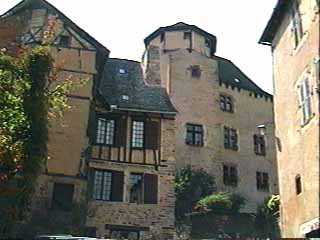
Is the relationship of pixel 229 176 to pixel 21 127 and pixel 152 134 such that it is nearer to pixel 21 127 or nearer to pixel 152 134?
pixel 152 134

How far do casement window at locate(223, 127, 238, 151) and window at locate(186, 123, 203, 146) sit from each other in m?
2.18

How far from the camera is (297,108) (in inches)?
556

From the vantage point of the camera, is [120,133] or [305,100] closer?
[305,100]

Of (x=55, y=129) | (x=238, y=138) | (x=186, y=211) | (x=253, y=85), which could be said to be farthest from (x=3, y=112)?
(x=253, y=85)

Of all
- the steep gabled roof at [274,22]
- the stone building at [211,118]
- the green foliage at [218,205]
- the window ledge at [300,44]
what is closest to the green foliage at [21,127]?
the steep gabled roof at [274,22]

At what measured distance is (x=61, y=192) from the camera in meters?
20.8

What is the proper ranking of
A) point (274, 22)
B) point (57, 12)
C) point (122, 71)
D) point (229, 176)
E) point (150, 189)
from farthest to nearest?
point (229, 176), point (122, 71), point (57, 12), point (150, 189), point (274, 22)

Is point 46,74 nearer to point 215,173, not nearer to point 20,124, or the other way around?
point 20,124

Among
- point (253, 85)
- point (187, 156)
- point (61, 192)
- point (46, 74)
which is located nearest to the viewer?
point (46, 74)

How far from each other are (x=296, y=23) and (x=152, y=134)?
35.4 ft

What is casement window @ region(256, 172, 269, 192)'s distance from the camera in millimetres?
35812

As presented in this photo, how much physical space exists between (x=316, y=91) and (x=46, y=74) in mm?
8931

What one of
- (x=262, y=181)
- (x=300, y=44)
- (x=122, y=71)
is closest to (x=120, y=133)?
(x=122, y=71)

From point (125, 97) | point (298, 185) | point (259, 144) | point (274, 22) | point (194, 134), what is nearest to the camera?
point (298, 185)
